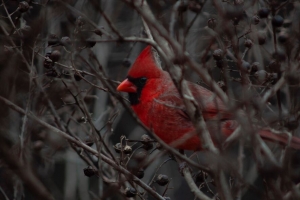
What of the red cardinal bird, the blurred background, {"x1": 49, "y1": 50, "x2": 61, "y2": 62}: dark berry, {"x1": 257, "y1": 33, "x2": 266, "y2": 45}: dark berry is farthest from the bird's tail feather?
{"x1": 49, "y1": 50, "x2": 61, "y2": 62}: dark berry

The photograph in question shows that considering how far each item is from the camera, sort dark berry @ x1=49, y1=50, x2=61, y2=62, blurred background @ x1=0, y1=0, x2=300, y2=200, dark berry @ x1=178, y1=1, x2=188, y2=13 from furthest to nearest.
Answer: dark berry @ x1=49, y1=50, x2=61, y2=62, dark berry @ x1=178, y1=1, x2=188, y2=13, blurred background @ x1=0, y1=0, x2=300, y2=200

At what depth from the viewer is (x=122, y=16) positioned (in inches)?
251

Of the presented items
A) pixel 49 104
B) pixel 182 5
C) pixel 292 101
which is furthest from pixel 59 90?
pixel 292 101

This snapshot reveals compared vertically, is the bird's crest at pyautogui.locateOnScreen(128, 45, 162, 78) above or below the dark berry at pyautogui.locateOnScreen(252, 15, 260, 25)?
below

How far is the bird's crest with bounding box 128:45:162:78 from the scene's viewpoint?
14.5 feet

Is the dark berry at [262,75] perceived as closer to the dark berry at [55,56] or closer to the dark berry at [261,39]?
the dark berry at [261,39]

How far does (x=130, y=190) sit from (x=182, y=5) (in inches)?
43.7

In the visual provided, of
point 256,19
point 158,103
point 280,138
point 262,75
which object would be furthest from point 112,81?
point 158,103

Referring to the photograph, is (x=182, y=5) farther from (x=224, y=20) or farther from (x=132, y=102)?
(x=132, y=102)

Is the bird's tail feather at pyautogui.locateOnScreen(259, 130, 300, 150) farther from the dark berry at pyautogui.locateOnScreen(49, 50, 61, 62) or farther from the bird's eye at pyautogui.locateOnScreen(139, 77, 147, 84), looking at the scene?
the dark berry at pyautogui.locateOnScreen(49, 50, 61, 62)

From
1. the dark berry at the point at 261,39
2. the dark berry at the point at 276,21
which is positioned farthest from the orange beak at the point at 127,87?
the dark berry at the point at 276,21

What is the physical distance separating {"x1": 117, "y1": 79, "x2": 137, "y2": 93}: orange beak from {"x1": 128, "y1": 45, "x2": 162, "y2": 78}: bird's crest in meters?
0.06

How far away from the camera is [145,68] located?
450 cm

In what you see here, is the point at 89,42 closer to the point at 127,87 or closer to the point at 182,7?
the point at 182,7
